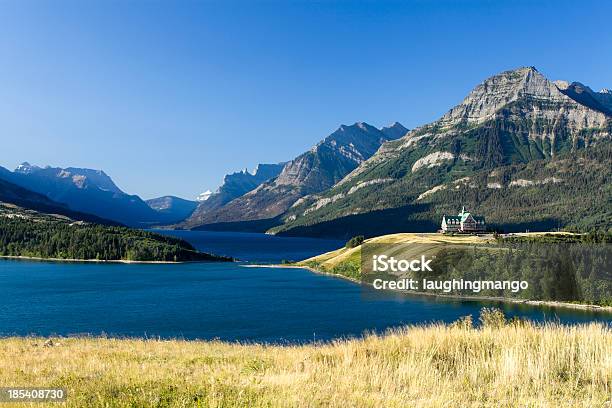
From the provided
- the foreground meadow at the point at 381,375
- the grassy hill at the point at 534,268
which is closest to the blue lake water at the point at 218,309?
the grassy hill at the point at 534,268

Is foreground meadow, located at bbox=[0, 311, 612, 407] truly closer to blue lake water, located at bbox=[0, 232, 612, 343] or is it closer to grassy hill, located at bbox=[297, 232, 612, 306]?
blue lake water, located at bbox=[0, 232, 612, 343]

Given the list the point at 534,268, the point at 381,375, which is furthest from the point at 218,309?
the point at 381,375

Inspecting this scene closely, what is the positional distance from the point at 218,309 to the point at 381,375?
115m

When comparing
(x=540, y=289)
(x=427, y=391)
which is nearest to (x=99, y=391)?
(x=427, y=391)

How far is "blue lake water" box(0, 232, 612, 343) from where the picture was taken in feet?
309

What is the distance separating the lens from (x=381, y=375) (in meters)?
12.5

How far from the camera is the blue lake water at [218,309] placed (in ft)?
309

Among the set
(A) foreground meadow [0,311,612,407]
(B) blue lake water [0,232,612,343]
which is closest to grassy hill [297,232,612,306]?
(B) blue lake water [0,232,612,343]

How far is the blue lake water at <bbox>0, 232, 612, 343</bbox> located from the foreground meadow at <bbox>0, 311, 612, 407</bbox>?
6058 centimetres

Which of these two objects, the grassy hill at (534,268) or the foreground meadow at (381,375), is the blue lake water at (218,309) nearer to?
the grassy hill at (534,268)

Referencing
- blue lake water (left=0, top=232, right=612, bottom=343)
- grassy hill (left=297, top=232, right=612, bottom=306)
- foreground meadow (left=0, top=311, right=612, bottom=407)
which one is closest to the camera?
foreground meadow (left=0, top=311, right=612, bottom=407)

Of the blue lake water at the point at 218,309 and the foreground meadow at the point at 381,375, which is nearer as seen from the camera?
the foreground meadow at the point at 381,375

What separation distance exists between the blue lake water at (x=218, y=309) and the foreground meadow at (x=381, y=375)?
2385 inches

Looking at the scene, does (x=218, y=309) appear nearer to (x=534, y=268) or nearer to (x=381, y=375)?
(x=534, y=268)
